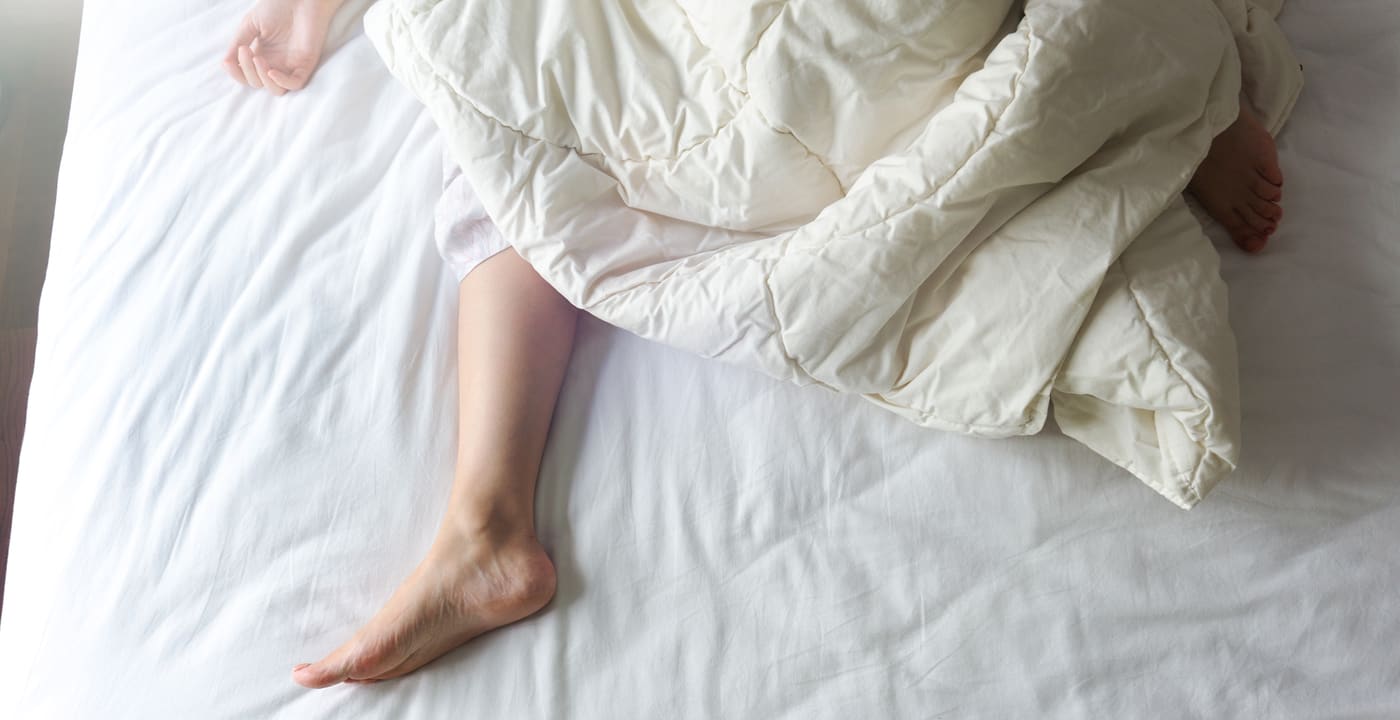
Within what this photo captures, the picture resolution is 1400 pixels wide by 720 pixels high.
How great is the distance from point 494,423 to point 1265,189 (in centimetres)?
62

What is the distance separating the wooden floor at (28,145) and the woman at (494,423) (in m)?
0.75

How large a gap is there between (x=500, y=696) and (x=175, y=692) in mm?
233

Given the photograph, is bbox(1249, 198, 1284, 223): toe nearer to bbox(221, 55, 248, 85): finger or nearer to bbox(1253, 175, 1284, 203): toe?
bbox(1253, 175, 1284, 203): toe

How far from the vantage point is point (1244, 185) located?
2.54ft

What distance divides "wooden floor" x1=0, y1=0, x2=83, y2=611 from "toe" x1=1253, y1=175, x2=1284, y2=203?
4.34 ft

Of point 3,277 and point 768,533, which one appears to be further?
point 3,277

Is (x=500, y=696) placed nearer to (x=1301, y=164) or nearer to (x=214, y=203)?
(x=214, y=203)

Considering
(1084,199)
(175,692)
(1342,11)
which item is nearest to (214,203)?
(175,692)

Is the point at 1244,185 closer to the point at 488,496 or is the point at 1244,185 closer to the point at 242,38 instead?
the point at 488,496

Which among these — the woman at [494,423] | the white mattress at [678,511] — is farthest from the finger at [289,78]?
the woman at [494,423]

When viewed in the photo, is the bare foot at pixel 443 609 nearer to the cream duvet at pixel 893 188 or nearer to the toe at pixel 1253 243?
the cream duvet at pixel 893 188

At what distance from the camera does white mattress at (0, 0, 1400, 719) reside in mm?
671

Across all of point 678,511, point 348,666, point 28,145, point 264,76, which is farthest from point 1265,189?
point 28,145

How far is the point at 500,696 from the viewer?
2.26 feet
